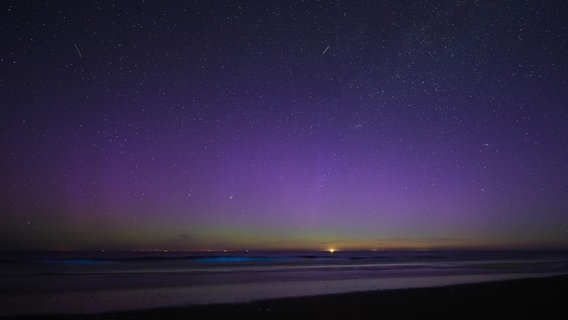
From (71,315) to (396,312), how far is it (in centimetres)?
875

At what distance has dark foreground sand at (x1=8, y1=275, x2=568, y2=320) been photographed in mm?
11234

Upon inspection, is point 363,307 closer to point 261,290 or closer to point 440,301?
point 440,301

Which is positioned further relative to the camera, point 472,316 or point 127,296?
point 127,296

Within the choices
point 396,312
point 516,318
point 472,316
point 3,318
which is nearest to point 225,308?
point 396,312

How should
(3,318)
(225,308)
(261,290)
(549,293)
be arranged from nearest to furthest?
(3,318) → (225,308) → (549,293) → (261,290)

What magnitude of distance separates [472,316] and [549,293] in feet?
22.8

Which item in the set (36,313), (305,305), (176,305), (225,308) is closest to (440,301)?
(305,305)

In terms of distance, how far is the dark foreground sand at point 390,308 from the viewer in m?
11.2

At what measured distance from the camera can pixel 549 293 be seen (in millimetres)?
15656

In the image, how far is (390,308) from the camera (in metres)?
12.5

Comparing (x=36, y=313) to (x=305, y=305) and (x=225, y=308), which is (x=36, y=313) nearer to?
(x=225, y=308)

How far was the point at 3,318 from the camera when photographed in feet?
37.8

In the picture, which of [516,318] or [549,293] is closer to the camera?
[516,318]

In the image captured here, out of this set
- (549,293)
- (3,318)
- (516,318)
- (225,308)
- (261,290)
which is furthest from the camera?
(261,290)
